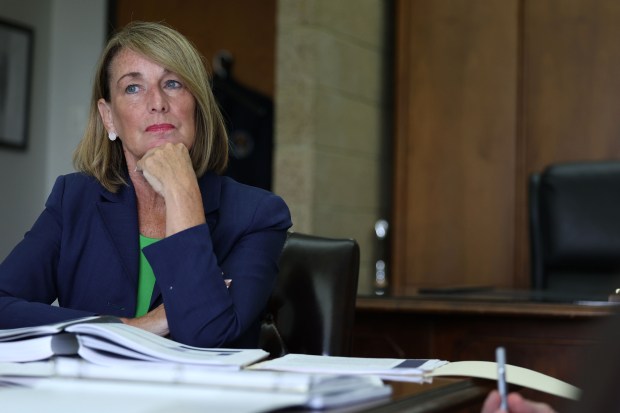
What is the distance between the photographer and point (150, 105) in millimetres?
2201

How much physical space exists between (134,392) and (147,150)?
43.5 inches

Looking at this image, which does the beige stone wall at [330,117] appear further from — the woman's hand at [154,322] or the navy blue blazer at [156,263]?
the woman's hand at [154,322]

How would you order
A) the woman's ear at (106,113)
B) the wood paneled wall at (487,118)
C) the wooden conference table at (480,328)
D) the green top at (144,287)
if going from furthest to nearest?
the wood paneled wall at (487,118), the wooden conference table at (480,328), the woman's ear at (106,113), the green top at (144,287)

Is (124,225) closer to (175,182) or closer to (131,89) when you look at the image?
(175,182)

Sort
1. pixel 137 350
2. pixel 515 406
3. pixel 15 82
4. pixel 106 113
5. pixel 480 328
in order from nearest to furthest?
pixel 515 406, pixel 137 350, pixel 106 113, pixel 480 328, pixel 15 82

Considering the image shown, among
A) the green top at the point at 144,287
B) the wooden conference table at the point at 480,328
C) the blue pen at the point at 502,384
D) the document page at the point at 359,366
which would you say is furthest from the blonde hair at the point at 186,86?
the blue pen at the point at 502,384

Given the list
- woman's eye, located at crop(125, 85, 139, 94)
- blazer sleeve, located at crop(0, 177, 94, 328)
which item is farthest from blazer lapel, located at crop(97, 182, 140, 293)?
woman's eye, located at crop(125, 85, 139, 94)

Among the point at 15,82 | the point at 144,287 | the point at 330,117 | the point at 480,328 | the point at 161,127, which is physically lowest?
the point at 480,328

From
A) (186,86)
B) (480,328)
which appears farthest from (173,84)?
(480,328)

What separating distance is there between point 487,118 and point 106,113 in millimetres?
2706

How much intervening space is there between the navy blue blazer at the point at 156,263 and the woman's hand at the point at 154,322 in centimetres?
3

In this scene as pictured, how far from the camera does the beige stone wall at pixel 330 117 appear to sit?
4637mm

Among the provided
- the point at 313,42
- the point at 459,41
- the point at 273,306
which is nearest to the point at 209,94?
the point at 273,306

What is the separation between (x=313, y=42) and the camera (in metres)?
4.64
